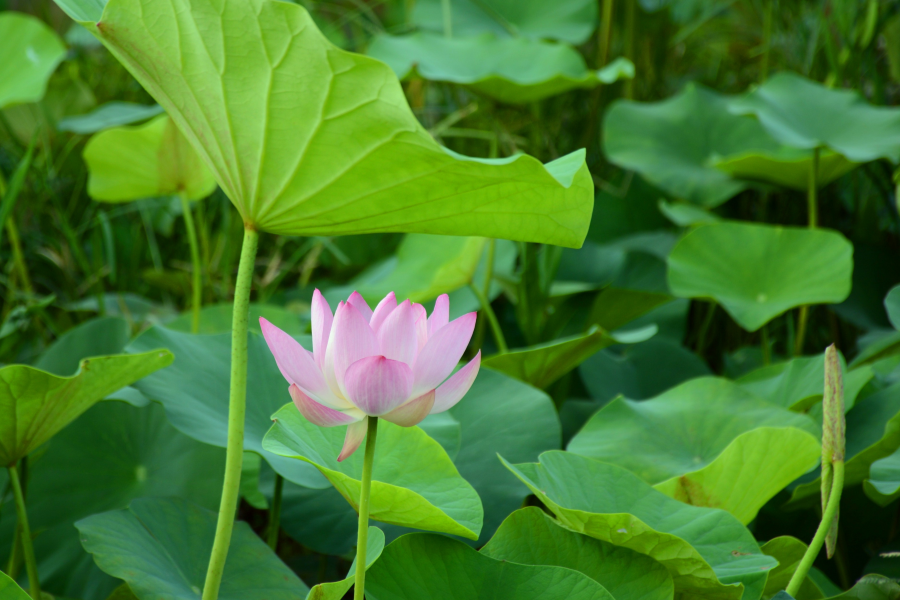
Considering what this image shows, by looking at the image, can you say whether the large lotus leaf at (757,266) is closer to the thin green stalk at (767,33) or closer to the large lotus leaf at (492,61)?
the large lotus leaf at (492,61)

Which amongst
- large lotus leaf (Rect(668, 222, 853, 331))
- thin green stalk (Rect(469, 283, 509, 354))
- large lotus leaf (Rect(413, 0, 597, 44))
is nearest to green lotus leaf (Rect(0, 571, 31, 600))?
thin green stalk (Rect(469, 283, 509, 354))

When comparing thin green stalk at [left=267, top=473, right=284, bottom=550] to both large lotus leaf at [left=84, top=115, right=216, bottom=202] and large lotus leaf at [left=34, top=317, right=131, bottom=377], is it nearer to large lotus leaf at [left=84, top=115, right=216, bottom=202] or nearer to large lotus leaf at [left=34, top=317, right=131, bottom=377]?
large lotus leaf at [left=34, top=317, right=131, bottom=377]

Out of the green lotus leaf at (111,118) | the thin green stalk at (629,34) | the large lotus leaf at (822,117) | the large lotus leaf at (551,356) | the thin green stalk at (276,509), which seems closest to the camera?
the thin green stalk at (276,509)

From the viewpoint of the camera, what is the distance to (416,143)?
0.42m

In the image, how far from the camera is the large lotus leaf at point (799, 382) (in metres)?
0.76

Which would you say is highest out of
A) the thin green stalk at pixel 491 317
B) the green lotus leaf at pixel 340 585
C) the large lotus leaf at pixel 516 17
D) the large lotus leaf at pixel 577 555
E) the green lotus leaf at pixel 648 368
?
the large lotus leaf at pixel 516 17

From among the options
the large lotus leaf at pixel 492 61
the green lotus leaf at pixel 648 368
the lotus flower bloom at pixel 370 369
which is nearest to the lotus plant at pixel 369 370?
the lotus flower bloom at pixel 370 369

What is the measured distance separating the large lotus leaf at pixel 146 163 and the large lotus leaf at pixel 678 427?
0.68 meters

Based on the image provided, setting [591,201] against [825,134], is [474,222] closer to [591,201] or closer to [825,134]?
[591,201]

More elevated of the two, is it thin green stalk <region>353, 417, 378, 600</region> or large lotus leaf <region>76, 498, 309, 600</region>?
thin green stalk <region>353, 417, 378, 600</region>

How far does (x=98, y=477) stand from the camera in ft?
2.45

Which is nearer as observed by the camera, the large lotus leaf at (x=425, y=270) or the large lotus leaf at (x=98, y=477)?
the large lotus leaf at (x=98, y=477)

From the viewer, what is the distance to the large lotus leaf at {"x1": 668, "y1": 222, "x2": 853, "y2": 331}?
979mm

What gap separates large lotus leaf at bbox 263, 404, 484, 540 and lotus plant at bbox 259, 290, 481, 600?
64 mm
